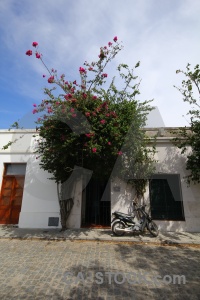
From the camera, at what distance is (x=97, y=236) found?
7.20 m

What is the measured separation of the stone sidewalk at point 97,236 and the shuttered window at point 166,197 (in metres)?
0.83

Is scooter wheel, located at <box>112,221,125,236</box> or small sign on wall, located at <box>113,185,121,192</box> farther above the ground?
small sign on wall, located at <box>113,185,121,192</box>

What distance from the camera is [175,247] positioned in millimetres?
6246

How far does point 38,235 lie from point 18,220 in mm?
2116

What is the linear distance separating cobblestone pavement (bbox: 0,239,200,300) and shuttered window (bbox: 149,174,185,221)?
220cm

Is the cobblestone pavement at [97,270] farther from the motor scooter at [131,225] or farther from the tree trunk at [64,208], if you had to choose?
the tree trunk at [64,208]

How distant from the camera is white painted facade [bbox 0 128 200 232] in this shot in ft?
26.5

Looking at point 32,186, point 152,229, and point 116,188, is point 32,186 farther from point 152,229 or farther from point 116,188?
point 152,229

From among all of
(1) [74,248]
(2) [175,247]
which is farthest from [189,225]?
(1) [74,248]

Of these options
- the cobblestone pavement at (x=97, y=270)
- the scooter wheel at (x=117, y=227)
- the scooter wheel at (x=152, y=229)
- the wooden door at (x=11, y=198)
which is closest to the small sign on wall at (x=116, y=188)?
the scooter wheel at (x=117, y=227)

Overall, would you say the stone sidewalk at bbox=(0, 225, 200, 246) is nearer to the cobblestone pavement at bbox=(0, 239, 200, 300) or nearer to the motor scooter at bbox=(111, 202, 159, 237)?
the motor scooter at bbox=(111, 202, 159, 237)

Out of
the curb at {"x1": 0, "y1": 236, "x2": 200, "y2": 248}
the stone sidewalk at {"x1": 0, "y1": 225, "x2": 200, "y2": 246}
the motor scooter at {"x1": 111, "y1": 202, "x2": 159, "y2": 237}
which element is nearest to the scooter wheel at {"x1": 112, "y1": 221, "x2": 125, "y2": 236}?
the motor scooter at {"x1": 111, "y1": 202, "x2": 159, "y2": 237}

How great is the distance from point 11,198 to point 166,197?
714 cm

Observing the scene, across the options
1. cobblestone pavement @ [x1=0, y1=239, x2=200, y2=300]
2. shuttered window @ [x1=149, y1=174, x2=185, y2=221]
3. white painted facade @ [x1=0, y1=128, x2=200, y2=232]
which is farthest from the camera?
shuttered window @ [x1=149, y1=174, x2=185, y2=221]
